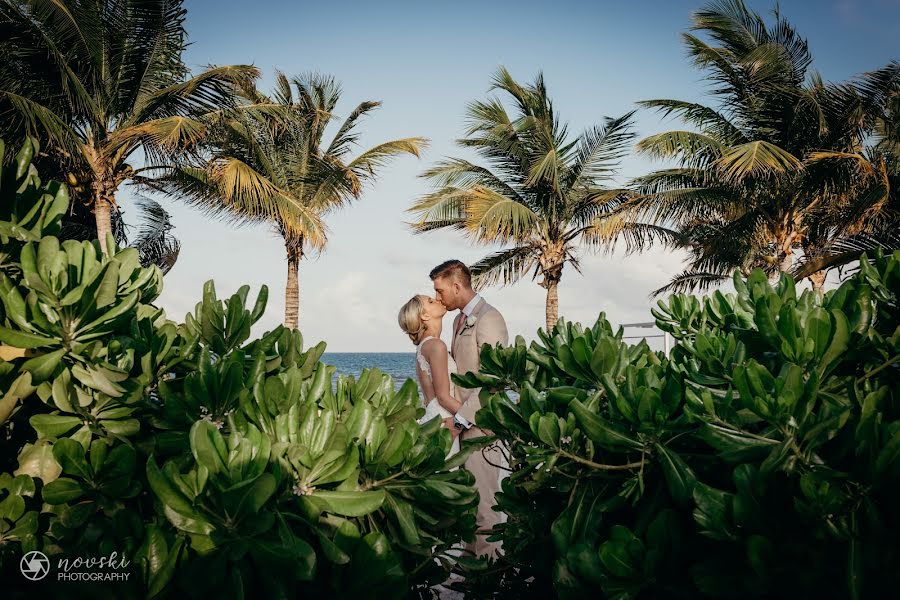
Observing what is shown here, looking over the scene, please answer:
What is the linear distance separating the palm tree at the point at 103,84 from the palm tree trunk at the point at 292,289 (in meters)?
3.88

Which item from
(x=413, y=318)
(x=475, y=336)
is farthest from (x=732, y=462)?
(x=413, y=318)

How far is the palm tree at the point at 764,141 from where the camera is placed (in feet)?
43.8

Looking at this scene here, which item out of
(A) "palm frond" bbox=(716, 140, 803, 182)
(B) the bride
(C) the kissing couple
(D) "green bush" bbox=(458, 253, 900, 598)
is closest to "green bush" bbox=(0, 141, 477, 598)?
(D) "green bush" bbox=(458, 253, 900, 598)

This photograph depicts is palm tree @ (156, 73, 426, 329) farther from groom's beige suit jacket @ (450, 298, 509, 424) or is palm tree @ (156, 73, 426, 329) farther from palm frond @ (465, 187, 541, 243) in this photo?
groom's beige suit jacket @ (450, 298, 509, 424)

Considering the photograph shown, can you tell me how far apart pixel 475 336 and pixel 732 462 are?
119 inches

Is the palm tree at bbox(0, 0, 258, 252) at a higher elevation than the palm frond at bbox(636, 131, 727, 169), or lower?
lower

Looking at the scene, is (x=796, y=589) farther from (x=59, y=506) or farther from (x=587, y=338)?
(x=59, y=506)

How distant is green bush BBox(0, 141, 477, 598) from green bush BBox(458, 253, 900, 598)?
0.23 metres

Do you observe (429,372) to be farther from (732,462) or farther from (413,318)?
(732,462)

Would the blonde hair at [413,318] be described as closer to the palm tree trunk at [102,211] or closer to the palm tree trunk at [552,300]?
the palm tree trunk at [102,211]

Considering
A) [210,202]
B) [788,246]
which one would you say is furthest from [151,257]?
[788,246]

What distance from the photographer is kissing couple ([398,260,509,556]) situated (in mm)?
3803

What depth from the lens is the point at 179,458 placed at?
103 centimetres

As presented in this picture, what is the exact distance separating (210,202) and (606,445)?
567 inches
